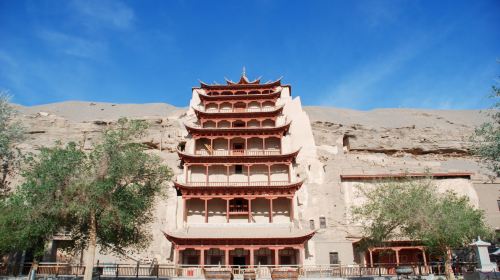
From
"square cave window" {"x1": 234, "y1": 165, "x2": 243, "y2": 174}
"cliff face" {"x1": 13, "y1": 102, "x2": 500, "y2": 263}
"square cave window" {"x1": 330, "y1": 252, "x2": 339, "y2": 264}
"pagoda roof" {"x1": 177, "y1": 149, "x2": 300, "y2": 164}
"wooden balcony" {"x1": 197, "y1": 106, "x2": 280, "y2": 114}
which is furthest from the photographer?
"wooden balcony" {"x1": 197, "y1": 106, "x2": 280, "y2": 114}

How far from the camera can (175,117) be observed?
44.6m

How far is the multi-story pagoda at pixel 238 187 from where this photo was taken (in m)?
27.9

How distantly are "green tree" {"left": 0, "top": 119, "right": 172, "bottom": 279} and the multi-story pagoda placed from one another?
729 centimetres

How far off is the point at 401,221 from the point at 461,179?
1933cm

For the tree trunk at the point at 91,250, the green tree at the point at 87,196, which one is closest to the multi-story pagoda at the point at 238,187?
the green tree at the point at 87,196

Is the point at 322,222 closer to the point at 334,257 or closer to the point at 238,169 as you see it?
the point at 334,257

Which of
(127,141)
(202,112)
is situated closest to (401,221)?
(127,141)

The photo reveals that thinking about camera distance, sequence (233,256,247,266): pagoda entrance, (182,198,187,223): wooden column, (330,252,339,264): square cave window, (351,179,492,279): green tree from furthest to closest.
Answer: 1. (182,198,187,223): wooden column
2. (330,252,339,264): square cave window
3. (233,256,247,266): pagoda entrance
4. (351,179,492,279): green tree

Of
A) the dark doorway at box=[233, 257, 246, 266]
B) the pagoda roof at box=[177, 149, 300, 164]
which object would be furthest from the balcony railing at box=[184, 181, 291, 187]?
the dark doorway at box=[233, 257, 246, 266]

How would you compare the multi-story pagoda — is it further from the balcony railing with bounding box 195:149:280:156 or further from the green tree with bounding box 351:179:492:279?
the green tree with bounding box 351:179:492:279

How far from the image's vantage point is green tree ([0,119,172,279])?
766 inches

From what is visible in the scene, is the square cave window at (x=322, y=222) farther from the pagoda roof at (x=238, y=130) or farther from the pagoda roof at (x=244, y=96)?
the pagoda roof at (x=244, y=96)

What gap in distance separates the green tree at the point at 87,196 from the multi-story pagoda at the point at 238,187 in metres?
7.29

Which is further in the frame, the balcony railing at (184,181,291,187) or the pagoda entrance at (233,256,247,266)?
the balcony railing at (184,181,291,187)
